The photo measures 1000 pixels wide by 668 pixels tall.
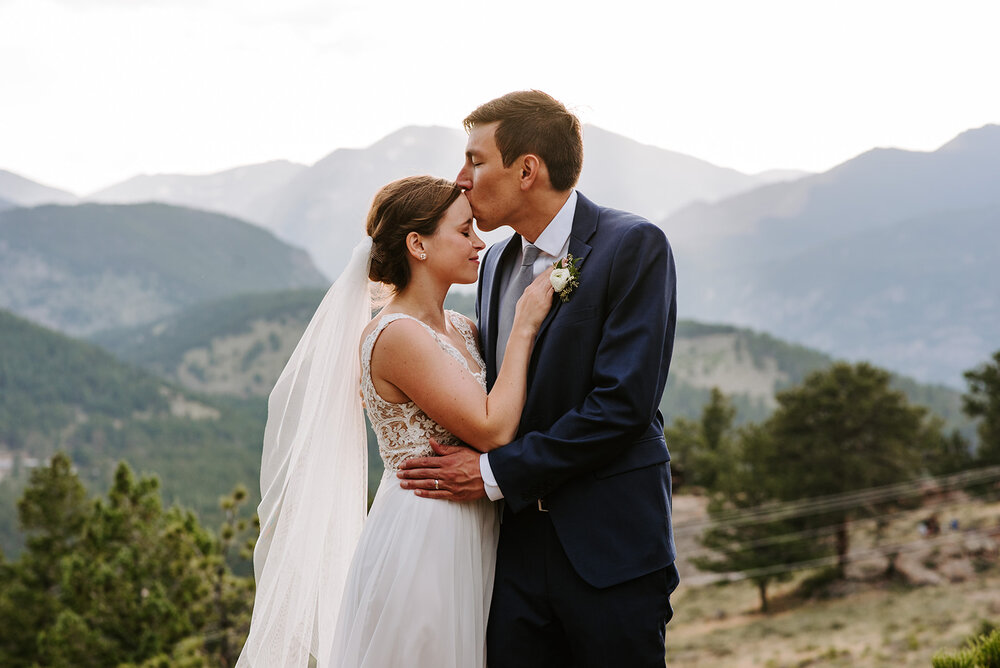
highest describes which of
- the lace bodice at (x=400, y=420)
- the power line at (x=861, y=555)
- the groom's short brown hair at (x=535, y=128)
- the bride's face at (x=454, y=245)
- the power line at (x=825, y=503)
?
the groom's short brown hair at (x=535, y=128)

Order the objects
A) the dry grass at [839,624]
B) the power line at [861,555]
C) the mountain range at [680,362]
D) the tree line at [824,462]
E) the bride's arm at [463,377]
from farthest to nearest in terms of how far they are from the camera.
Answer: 1. the mountain range at [680,362]
2. the power line at [861,555]
3. the tree line at [824,462]
4. the dry grass at [839,624]
5. the bride's arm at [463,377]

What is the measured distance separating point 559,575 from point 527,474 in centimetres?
45

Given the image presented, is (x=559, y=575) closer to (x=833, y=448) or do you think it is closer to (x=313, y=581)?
(x=313, y=581)

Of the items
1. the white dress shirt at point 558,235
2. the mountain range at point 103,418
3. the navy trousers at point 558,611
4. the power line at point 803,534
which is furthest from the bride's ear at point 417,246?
the mountain range at point 103,418

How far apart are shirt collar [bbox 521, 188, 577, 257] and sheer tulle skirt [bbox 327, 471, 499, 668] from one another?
1.16 m

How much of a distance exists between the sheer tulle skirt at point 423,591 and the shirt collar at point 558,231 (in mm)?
1159

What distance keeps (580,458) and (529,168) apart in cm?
129

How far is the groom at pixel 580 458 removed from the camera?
3.52m

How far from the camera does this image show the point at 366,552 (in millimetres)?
3922

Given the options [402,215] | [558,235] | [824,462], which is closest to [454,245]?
[402,215]

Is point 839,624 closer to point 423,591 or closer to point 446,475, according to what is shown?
point 423,591

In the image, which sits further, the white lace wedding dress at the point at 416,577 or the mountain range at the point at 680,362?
the mountain range at the point at 680,362

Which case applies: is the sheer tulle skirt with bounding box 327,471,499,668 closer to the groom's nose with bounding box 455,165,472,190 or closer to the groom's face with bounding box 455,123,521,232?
the groom's face with bounding box 455,123,521,232

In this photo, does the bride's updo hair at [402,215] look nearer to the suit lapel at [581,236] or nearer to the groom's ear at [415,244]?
the groom's ear at [415,244]
